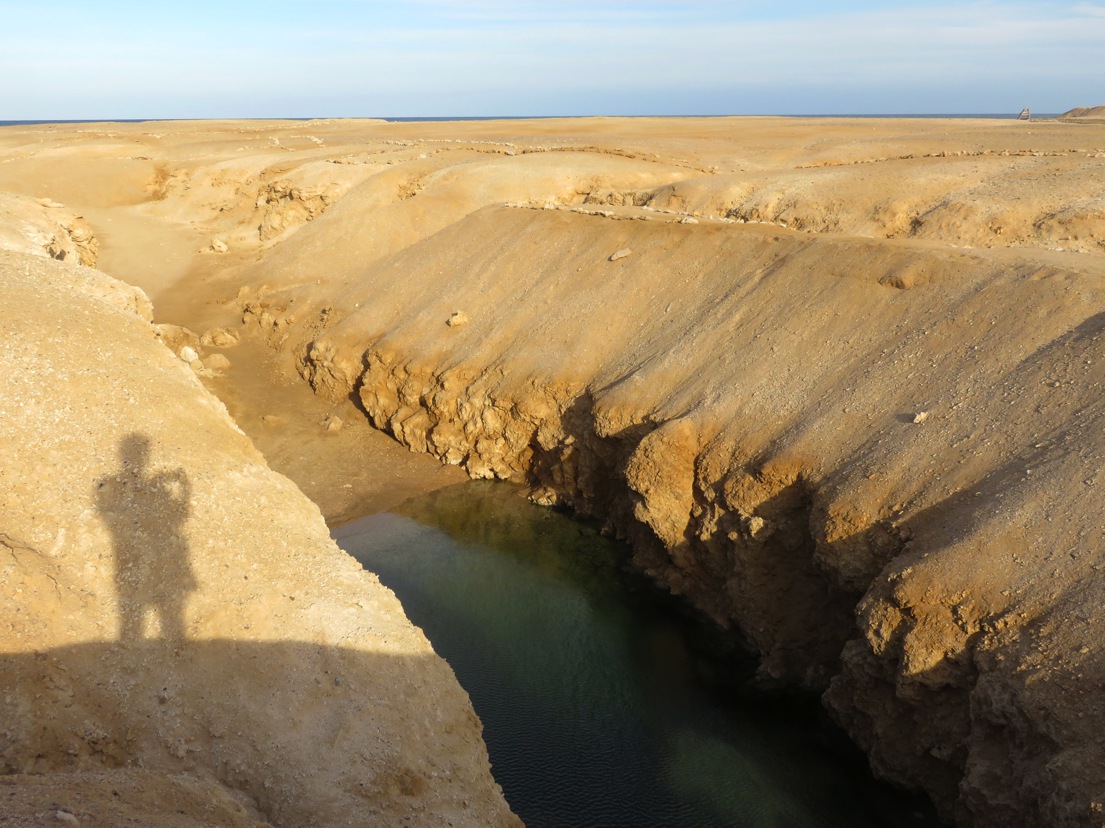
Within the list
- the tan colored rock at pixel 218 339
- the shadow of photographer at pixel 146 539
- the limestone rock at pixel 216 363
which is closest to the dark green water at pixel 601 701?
the shadow of photographer at pixel 146 539

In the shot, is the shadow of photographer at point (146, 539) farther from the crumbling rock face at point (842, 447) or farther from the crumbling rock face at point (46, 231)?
the crumbling rock face at point (46, 231)

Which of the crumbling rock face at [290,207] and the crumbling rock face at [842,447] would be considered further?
the crumbling rock face at [290,207]

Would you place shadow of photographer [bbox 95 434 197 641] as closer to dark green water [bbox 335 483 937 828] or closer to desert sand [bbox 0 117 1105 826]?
desert sand [bbox 0 117 1105 826]

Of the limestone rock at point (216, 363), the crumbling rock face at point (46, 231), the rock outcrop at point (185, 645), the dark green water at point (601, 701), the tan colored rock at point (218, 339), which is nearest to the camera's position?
the rock outcrop at point (185, 645)

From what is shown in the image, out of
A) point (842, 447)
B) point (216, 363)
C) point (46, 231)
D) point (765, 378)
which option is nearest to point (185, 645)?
point (842, 447)

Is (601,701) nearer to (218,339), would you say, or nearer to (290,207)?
(218,339)

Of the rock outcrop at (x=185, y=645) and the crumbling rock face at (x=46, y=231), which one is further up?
the crumbling rock face at (x=46, y=231)

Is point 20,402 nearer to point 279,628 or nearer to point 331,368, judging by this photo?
point 279,628
